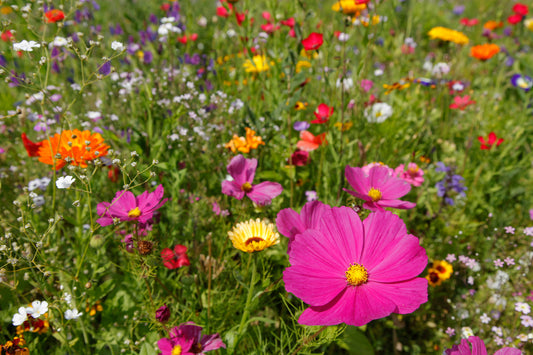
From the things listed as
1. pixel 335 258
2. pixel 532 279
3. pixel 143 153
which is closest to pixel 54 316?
pixel 143 153

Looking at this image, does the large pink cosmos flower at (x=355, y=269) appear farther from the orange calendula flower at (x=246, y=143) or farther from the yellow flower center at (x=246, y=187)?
the orange calendula flower at (x=246, y=143)

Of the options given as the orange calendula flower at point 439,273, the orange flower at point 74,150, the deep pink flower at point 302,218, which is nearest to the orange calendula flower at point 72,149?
the orange flower at point 74,150

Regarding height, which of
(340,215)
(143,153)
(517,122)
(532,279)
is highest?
(340,215)

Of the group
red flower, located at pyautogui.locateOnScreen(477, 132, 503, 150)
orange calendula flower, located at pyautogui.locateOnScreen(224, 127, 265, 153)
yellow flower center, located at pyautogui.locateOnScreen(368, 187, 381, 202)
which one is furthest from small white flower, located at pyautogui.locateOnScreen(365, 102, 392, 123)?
yellow flower center, located at pyautogui.locateOnScreen(368, 187, 381, 202)

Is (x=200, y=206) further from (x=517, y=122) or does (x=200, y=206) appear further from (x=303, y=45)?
(x=517, y=122)

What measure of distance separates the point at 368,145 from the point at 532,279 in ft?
3.14

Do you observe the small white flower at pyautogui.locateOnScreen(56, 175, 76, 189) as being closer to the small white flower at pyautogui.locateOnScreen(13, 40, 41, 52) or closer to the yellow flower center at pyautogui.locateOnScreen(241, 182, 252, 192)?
the small white flower at pyautogui.locateOnScreen(13, 40, 41, 52)

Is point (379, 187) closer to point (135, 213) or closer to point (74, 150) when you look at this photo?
point (135, 213)

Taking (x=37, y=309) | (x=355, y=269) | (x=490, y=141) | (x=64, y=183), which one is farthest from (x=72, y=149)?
(x=490, y=141)

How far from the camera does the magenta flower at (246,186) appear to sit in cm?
114

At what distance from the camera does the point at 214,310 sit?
1.27 meters

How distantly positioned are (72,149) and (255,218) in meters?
0.66

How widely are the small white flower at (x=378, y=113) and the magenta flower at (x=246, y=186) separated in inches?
40.3

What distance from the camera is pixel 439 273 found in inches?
56.5
